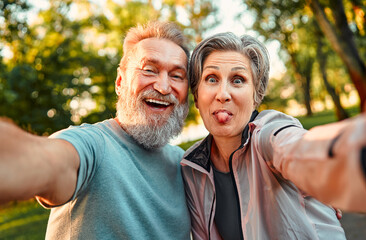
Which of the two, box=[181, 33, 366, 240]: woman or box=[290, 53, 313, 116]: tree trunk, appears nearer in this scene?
box=[181, 33, 366, 240]: woman

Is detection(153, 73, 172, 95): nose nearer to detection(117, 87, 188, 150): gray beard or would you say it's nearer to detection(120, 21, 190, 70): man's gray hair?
detection(117, 87, 188, 150): gray beard

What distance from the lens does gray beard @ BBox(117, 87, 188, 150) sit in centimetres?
236

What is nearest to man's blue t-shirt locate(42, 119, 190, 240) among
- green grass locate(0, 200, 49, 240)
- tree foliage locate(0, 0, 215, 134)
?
green grass locate(0, 200, 49, 240)

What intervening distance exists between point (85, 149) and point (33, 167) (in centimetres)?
54

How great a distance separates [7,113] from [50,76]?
2445 mm

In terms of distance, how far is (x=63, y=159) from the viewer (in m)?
1.37

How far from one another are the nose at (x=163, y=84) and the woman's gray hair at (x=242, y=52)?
239 mm

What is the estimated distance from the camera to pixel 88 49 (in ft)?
54.7

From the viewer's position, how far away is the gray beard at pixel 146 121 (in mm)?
2361

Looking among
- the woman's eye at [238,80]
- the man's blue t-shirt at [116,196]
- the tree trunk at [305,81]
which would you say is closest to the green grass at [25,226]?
the man's blue t-shirt at [116,196]

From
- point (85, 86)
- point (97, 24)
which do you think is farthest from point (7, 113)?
point (97, 24)

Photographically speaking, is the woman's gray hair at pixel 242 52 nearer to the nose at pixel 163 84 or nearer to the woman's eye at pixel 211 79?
the woman's eye at pixel 211 79

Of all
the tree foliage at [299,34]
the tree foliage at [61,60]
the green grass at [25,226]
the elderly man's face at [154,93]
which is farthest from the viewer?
the tree foliage at [299,34]

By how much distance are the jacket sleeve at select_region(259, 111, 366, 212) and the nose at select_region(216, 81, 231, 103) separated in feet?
3.49
